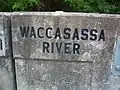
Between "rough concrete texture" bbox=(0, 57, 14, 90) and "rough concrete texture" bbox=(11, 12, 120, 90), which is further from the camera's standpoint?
"rough concrete texture" bbox=(0, 57, 14, 90)

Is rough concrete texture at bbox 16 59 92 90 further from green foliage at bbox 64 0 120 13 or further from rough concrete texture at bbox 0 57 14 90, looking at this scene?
Result: green foliage at bbox 64 0 120 13

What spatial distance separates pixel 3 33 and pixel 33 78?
1.73ft

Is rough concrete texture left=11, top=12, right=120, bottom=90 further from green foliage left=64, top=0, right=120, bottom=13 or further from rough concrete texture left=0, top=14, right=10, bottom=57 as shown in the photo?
green foliage left=64, top=0, right=120, bottom=13

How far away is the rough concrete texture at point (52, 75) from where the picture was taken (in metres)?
2.96

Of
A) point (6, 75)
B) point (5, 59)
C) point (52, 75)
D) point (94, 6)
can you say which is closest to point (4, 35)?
point (5, 59)

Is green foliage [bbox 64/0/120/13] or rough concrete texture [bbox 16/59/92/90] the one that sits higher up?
green foliage [bbox 64/0/120/13]

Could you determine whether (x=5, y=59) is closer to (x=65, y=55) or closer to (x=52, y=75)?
(x=52, y=75)

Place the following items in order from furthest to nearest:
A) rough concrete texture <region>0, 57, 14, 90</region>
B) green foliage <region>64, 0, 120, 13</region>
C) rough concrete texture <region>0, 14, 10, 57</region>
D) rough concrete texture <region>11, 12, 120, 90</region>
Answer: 1. green foliage <region>64, 0, 120, 13</region>
2. rough concrete texture <region>0, 57, 14, 90</region>
3. rough concrete texture <region>0, 14, 10, 57</region>
4. rough concrete texture <region>11, 12, 120, 90</region>

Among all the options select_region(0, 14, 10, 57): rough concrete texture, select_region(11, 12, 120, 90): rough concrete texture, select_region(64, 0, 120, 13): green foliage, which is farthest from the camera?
select_region(64, 0, 120, 13): green foliage

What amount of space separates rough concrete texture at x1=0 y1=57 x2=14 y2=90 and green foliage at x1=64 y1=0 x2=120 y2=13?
1.27 m

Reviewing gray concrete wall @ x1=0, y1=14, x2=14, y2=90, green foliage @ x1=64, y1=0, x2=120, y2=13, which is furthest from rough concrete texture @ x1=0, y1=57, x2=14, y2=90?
green foliage @ x1=64, y1=0, x2=120, y2=13

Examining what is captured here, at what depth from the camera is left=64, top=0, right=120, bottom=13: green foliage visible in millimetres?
3966

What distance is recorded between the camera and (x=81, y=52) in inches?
113

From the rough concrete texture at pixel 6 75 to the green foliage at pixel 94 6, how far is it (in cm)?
127
